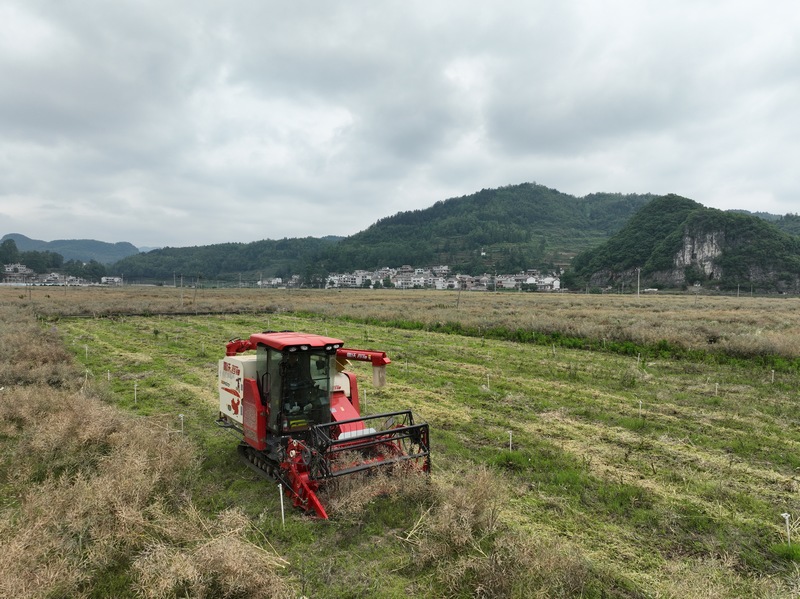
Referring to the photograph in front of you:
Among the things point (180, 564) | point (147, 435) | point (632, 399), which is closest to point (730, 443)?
point (632, 399)

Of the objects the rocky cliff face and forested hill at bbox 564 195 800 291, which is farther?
the rocky cliff face

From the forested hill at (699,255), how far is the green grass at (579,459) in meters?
105

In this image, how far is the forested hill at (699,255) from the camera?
4350 inches

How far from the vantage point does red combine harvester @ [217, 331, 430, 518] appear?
23.5 ft

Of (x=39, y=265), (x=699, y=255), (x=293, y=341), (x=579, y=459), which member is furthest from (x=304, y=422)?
(x=39, y=265)

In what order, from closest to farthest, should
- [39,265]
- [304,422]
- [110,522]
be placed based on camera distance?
[110,522] → [304,422] → [39,265]

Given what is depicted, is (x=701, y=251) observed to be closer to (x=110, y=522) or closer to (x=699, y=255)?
(x=699, y=255)

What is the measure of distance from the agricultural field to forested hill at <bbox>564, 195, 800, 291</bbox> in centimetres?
10888

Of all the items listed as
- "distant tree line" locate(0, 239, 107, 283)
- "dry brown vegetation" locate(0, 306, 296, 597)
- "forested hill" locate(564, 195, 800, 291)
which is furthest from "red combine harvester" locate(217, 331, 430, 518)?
"distant tree line" locate(0, 239, 107, 283)

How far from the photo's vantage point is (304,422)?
26.9 feet

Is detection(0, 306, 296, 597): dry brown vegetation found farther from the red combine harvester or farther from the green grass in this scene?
the red combine harvester

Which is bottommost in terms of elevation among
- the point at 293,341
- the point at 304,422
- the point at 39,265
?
the point at 304,422

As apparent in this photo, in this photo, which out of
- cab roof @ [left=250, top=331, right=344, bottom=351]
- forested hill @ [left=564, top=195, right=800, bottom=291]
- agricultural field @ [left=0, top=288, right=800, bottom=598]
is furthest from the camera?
forested hill @ [left=564, top=195, right=800, bottom=291]

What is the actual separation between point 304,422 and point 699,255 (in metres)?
141
